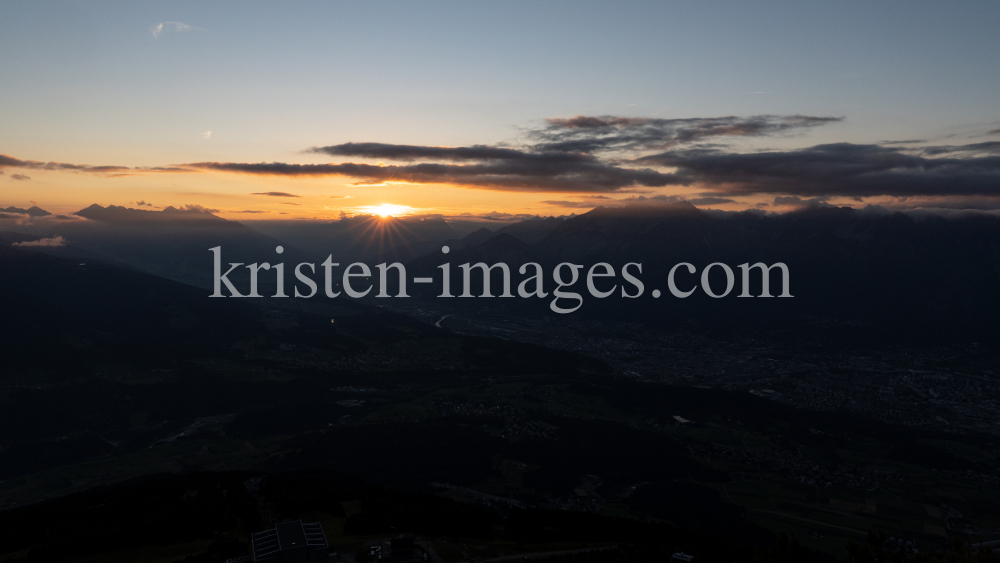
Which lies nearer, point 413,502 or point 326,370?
point 413,502

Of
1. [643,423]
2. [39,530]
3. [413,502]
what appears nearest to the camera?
[39,530]

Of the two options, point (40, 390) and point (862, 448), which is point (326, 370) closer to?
point (40, 390)

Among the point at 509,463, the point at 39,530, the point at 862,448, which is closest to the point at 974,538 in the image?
the point at 862,448

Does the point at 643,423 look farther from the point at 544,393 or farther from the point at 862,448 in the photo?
the point at 862,448

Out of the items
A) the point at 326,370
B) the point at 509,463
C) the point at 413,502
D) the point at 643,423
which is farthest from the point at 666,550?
the point at 326,370

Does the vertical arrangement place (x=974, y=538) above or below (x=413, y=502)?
below

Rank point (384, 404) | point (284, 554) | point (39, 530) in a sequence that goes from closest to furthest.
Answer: point (284, 554), point (39, 530), point (384, 404)

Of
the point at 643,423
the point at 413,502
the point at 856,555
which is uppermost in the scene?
the point at 856,555
